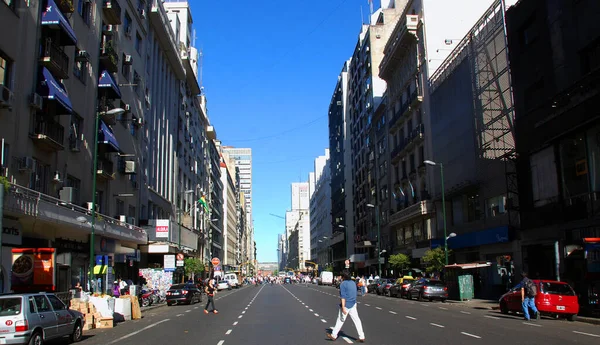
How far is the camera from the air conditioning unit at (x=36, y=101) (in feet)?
77.4

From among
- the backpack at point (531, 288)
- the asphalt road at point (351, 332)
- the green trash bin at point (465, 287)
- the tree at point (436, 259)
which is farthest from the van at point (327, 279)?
the backpack at point (531, 288)

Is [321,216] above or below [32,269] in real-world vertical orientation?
above

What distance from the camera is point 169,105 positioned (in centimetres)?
5819

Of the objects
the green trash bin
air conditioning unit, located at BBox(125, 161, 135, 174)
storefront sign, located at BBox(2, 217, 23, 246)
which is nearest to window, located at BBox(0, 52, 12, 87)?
storefront sign, located at BBox(2, 217, 23, 246)

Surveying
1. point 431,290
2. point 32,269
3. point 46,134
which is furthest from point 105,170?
point 431,290

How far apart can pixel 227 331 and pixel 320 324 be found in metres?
3.63

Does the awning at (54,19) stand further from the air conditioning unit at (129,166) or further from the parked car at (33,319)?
the parked car at (33,319)

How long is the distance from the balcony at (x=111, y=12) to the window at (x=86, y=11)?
6.62 ft

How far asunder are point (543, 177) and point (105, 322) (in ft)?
79.4

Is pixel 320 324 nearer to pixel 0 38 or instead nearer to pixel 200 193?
pixel 0 38

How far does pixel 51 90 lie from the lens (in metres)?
24.5

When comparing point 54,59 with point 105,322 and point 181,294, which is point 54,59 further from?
point 181,294

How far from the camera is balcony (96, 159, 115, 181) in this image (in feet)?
110

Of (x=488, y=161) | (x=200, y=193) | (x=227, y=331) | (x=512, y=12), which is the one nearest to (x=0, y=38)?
(x=227, y=331)
